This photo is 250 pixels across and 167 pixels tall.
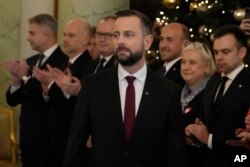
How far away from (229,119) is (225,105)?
0.11 meters

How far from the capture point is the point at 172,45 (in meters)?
5.70

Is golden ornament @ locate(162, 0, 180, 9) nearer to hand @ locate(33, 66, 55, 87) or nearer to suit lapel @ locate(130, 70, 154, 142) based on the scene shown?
hand @ locate(33, 66, 55, 87)

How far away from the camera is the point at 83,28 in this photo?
5.92 metres

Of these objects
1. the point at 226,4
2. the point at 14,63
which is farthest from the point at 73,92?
the point at 226,4

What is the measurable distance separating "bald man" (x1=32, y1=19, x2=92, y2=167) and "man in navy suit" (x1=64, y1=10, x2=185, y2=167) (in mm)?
1696

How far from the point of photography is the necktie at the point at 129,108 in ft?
11.6

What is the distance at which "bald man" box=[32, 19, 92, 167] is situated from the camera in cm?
532

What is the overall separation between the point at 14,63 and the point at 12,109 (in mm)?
2714

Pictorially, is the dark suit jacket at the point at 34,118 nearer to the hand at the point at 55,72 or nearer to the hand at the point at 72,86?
the hand at the point at 55,72

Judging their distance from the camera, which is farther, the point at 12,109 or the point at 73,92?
the point at 12,109

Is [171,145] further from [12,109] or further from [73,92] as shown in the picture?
[12,109]

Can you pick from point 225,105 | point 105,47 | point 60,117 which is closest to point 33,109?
point 60,117

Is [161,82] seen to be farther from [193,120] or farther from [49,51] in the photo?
[49,51]

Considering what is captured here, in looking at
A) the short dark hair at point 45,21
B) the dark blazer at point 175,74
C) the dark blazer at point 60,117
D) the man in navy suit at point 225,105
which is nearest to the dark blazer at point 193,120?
the man in navy suit at point 225,105
